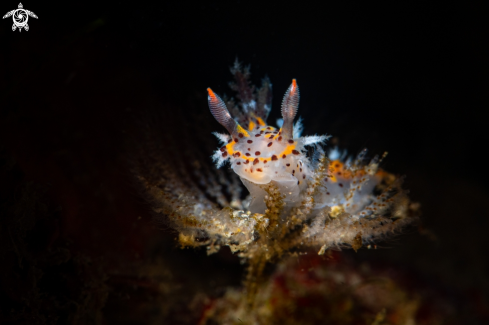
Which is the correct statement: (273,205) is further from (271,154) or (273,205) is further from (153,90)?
(153,90)

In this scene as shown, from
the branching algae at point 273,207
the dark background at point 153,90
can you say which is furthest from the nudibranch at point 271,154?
the dark background at point 153,90

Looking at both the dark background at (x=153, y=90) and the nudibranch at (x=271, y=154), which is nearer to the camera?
the nudibranch at (x=271, y=154)

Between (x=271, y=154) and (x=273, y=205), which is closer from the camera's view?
(x=273, y=205)

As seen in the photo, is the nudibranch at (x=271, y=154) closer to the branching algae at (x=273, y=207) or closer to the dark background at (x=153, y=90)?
the branching algae at (x=273, y=207)

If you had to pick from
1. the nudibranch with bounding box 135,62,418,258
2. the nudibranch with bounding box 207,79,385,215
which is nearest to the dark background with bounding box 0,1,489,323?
the nudibranch with bounding box 135,62,418,258

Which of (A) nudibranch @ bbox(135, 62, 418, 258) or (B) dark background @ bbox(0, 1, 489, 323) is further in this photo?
(B) dark background @ bbox(0, 1, 489, 323)

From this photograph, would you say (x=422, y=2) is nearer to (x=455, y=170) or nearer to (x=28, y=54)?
(x=455, y=170)

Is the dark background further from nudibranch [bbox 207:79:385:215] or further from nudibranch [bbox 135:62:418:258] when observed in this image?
nudibranch [bbox 207:79:385:215]

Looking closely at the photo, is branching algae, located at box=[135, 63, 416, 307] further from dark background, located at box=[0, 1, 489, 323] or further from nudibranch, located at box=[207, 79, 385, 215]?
dark background, located at box=[0, 1, 489, 323]

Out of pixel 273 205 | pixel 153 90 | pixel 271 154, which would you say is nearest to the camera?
pixel 273 205

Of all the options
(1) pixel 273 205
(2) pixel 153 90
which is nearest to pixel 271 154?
(1) pixel 273 205
